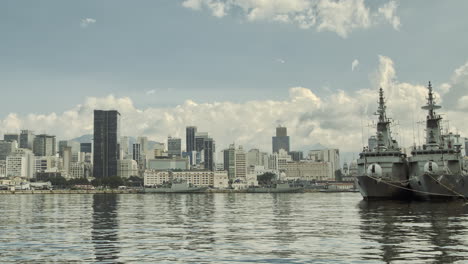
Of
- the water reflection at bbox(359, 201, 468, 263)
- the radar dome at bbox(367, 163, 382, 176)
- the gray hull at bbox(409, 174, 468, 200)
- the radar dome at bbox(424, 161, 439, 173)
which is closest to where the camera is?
the water reflection at bbox(359, 201, 468, 263)

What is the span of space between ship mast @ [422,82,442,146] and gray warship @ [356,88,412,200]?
26.3 ft

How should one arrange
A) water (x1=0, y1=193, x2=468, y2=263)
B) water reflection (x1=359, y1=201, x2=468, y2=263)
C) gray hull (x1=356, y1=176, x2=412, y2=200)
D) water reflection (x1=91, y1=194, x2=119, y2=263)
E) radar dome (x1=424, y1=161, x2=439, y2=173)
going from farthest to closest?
1. gray hull (x1=356, y1=176, x2=412, y2=200)
2. radar dome (x1=424, y1=161, x2=439, y2=173)
3. water reflection (x1=91, y1=194, x2=119, y2=263)
4. water (x1=0, y1=193, x2=468, y2=263)
5. water reflection (x1=359, y1=201, x2=468, y2=263)

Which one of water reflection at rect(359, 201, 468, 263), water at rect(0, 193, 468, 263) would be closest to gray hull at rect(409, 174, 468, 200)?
water reflection at rect(359, 201, 468, 263)

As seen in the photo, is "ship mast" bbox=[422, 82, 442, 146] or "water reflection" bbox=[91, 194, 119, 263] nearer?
"water reflection" bbox=[91, 194, 119, 263]

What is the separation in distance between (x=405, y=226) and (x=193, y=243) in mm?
22135

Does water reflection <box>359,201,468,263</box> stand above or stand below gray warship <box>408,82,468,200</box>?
below

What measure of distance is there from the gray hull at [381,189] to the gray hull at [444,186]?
22.3 ft

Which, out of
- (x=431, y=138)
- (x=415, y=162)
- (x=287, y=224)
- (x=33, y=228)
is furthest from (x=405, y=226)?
(x=431, y=138)

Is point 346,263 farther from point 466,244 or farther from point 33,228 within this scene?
point 33,228

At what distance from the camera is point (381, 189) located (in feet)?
364

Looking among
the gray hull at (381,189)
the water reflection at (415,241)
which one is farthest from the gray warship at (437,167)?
the water reflection at (415,241)

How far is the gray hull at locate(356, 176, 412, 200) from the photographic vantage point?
11062 cm

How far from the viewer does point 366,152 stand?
118m

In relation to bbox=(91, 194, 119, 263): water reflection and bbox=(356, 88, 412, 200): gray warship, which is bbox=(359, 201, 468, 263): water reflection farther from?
bbox=(356, 88, 412, 200): gray warship
